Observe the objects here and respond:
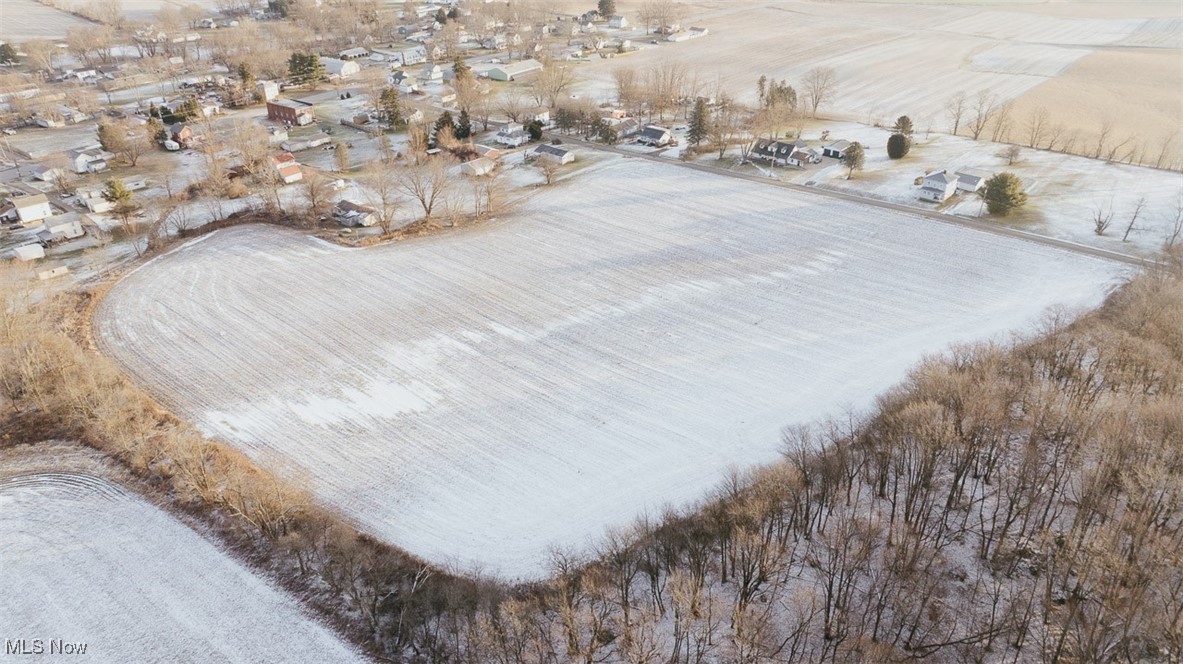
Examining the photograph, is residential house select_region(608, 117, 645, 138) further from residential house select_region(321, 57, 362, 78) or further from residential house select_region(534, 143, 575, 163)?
residential house select_region(321, 57, 362, 78)

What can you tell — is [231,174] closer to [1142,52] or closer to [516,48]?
[516,48]

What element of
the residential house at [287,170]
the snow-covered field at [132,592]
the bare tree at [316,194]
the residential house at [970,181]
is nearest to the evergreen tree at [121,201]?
the residential house at [287,170]

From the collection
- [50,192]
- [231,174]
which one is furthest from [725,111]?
[50,192]

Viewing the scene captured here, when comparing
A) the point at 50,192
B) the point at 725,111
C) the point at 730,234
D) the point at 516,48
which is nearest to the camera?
the point at 730,234

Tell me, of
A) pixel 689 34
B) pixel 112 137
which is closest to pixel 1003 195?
pixel 689 34

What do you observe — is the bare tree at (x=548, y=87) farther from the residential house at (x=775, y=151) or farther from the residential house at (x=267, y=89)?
the residential house at (x=267, y=89)

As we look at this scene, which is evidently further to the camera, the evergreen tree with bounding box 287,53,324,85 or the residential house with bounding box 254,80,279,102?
the evergreen tree with bounding box 287,53,324,85

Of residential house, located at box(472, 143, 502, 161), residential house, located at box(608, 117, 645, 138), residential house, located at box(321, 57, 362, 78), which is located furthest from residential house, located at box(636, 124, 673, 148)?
residential house, located at box(321, 57, 362, 78)
